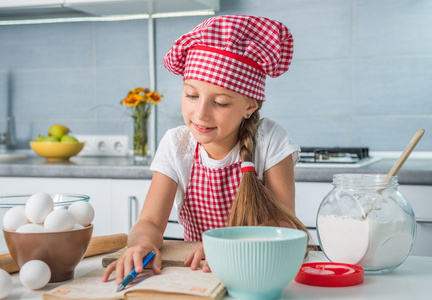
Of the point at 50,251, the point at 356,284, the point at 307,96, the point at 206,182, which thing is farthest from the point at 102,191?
the point at 356,284

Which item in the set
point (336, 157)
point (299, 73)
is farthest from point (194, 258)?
point (299, 73)

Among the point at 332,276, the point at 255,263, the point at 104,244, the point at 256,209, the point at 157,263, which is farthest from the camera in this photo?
the point at 256,209

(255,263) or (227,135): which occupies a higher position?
(227,135)

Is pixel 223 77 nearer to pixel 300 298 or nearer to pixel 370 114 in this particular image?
pixel 300 298

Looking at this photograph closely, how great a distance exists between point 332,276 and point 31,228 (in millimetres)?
438

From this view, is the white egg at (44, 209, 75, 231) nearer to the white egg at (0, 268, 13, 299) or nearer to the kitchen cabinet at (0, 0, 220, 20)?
the white egg at (0, 268, 13, 299)

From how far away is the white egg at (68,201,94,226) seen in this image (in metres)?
0.85

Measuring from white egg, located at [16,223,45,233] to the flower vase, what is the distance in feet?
4.89

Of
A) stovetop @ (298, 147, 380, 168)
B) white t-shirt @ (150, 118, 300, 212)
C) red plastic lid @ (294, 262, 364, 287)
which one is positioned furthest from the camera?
stovetop @ (298, 147, 380, 168)

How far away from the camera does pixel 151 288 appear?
73 centimetres

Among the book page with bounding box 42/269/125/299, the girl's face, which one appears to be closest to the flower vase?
the girl's face

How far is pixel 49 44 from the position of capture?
273 centimetres

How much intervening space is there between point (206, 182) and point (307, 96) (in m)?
1.09

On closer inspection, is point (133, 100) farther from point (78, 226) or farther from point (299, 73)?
point (78, 226)
